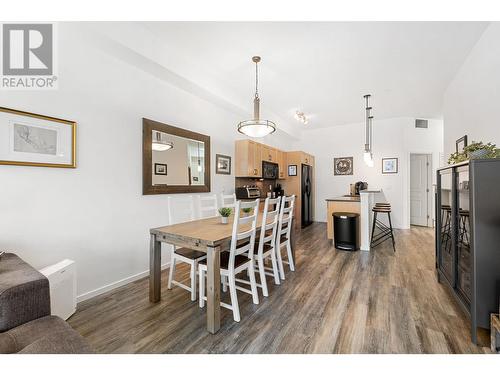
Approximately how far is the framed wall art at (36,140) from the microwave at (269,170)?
359 centimetres

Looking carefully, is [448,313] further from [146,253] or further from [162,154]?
[162,154]

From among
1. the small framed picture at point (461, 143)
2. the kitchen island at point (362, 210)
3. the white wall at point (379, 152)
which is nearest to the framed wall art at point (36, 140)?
the kitchen island at point (362, 210)

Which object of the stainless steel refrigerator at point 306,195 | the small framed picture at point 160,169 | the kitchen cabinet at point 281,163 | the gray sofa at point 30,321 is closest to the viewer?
the gray sofa at point 30,321

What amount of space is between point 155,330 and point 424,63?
4.50 metres

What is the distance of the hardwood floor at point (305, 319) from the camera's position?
1604mm

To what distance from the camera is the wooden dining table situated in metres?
1.74

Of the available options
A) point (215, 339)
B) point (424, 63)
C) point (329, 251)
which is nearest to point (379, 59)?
point (424, 63)

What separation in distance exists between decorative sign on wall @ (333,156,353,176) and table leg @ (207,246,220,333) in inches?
222

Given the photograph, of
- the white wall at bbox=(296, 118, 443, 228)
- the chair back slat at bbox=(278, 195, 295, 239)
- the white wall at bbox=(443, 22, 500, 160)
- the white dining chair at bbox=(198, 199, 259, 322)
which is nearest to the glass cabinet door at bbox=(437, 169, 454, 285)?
the white wall at bbox=(443, 22, 500, 160)

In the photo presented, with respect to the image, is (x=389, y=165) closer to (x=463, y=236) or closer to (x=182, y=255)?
(x=463, y=236)

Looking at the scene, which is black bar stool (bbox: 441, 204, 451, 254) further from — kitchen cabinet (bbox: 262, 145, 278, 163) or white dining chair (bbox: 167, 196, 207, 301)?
kitchen cabinet (bbox: 262, 145, 278, 163)

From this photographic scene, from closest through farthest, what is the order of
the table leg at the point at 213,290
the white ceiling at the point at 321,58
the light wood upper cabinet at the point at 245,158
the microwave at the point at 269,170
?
Answer: the table leg at the point at 213,290
the white ceiling at the point at 321,58
the light wood upper cabinet at the point at 245,158
the microwave at the point at 269,170

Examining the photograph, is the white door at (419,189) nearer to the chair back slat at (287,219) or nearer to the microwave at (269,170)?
the microwave at (269,170)
